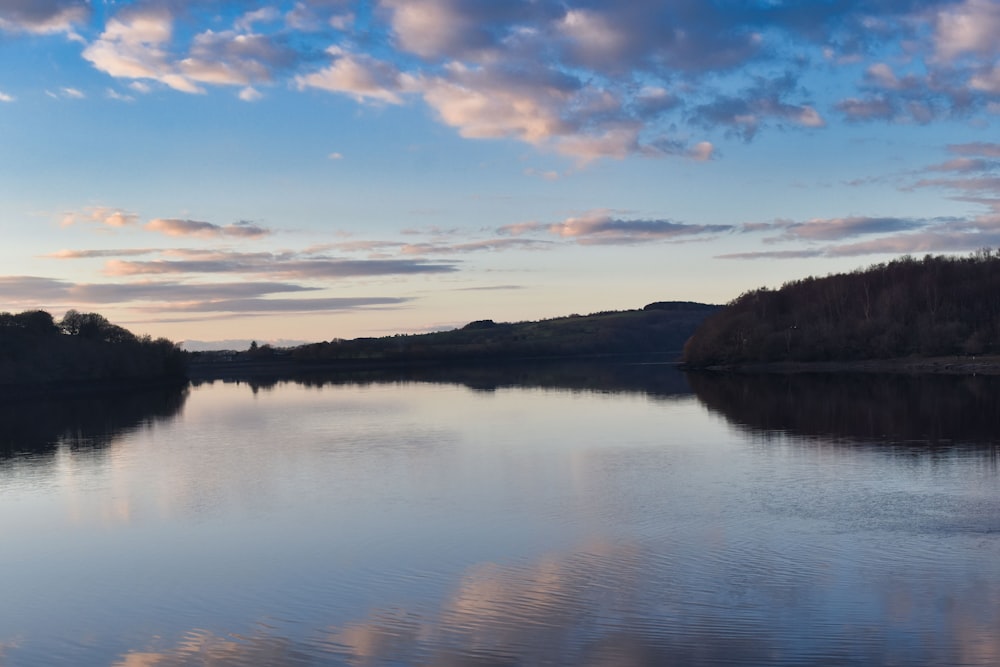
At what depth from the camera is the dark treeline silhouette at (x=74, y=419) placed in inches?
1371

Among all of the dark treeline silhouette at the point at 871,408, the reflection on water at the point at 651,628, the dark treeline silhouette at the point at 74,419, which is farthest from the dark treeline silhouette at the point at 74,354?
the reflection on water at the point at 651,628

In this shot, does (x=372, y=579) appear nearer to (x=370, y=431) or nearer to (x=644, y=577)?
(x=644, y=577)

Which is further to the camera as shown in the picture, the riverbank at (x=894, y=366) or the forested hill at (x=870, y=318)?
the forested hill at (x=870, y=318)

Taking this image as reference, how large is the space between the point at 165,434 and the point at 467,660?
3216cm

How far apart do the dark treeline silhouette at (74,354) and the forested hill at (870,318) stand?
5556 centimetres

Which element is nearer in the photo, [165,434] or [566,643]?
[566,643]

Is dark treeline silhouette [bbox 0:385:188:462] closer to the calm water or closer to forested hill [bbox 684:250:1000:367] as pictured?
the calm water

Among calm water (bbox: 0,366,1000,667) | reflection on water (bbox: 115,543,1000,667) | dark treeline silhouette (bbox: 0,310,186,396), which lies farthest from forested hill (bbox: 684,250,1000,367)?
→ reflection on water (bbox: 115,543,1000,667)

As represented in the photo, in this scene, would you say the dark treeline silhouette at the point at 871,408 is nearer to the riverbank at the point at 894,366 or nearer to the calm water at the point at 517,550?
the calm water at the point at 517,550

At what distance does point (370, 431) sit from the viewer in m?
36.8

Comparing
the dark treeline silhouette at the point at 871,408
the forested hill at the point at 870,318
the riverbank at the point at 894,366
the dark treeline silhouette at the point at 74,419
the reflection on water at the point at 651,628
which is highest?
the forested hill at the point at 870,318

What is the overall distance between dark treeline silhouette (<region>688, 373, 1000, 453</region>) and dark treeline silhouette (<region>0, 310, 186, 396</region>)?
53.1 meters

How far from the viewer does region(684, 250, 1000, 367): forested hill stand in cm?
8000

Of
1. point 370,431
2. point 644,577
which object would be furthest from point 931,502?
point 370,431
